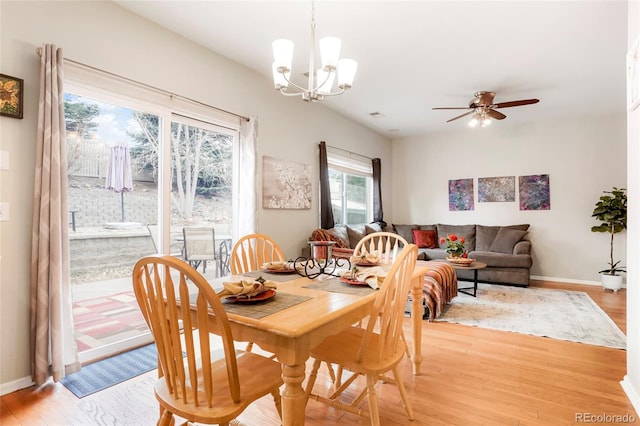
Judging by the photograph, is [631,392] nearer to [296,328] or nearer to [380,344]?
[380,344]

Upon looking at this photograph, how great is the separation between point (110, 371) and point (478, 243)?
5.45m

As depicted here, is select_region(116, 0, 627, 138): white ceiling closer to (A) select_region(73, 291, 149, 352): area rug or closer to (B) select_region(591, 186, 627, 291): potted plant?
(B) select_region(591, 186, 627, 291): potted plant

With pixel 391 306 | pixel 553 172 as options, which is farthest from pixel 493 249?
pixel 391 306

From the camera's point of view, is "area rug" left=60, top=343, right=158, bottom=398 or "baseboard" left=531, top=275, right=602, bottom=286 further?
"baseboard" left=531, top=275, right=602, bottom=286

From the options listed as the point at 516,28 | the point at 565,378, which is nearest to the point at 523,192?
the point at 516,28

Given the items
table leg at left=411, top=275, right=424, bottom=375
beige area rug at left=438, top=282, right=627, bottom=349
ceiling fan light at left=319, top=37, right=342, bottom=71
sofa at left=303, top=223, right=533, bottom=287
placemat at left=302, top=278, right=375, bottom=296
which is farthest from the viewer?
sofa at left=303, top=223, right=533, bottom=287

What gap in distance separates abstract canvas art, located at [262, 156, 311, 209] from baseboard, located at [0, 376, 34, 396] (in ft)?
7.81

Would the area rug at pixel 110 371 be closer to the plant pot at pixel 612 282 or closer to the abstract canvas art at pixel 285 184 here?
the abstract canvas art at pixel 285 184

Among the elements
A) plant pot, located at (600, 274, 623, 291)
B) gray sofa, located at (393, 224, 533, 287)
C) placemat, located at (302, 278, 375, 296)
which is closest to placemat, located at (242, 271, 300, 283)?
placemat, located at (302, 278, 375, 296)

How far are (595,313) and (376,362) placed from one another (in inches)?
140

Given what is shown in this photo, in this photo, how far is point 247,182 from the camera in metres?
3.59

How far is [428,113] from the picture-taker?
5.29 meters

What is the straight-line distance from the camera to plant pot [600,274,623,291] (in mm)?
4754

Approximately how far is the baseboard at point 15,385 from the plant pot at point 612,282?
6471 mm
